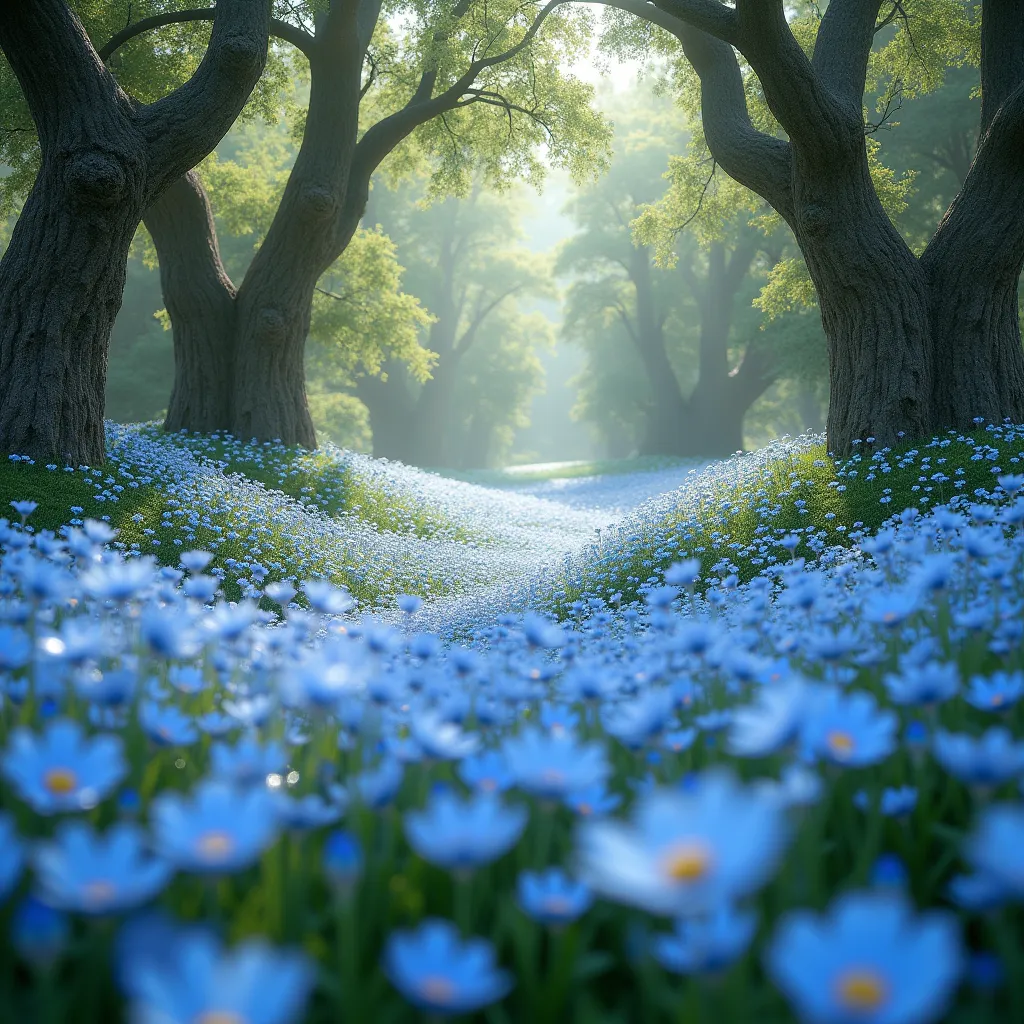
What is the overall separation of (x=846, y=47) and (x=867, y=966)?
1020cm

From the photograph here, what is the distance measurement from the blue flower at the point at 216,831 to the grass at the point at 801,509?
221 inches

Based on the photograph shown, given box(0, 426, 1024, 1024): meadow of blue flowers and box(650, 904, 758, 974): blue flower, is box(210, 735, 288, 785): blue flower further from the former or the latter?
box(650, 904, 758, 974): blue flower

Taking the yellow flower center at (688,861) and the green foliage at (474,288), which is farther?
the green foliage at (474,288)

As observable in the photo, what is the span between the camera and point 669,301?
118 ft

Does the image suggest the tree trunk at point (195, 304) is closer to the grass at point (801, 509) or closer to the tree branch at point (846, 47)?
the grass at point (801, 509)

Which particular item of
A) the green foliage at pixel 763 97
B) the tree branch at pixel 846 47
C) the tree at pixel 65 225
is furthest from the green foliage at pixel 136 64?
the tree branch at pixel 846 47

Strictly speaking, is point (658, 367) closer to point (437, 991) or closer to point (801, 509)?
point (801, 509)

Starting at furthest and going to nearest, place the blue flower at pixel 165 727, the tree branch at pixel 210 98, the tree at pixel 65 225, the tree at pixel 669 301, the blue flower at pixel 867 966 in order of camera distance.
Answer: the tree at pixel 669 301, the tree branch at pixel 210 98, the tree at pixel 65 225, the blue flower at pixel 165 727, the blue flower at pixel 867 966

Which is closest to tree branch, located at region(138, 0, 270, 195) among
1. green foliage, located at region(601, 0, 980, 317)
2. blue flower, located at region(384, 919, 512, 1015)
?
green foliage, located at region(601, 0, 980, 317)

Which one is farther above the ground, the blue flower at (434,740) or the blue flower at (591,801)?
the blue flower at (434,740)

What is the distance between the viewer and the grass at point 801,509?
6.85 metres

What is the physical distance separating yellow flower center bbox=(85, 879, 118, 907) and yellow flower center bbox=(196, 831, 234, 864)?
0.36 feet

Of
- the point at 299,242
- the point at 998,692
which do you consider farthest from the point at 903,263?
the point at 299,242

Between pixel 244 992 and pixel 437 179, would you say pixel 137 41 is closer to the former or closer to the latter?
pixel 437 179
